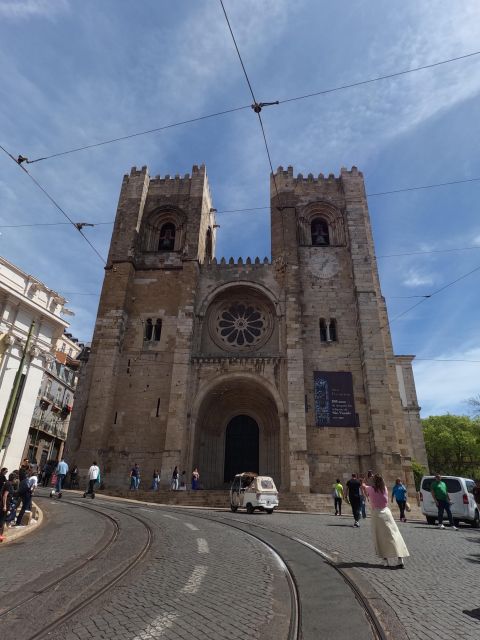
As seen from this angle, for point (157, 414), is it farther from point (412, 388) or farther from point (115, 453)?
point (412, 388)

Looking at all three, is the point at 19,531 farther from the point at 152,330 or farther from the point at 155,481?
the point at 152,330

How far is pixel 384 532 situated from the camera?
5.08m

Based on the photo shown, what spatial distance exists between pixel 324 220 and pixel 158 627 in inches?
976

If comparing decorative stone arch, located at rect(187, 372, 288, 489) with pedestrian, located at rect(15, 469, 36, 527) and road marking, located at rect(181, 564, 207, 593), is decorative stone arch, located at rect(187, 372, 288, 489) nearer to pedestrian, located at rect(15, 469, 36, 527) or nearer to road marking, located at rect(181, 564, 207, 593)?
pedestrian, located at rect(15, 469, 36, 527)

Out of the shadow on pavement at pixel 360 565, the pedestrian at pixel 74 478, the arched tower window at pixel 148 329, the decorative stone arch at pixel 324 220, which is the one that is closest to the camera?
the shadow on pavement at pixel 360 565

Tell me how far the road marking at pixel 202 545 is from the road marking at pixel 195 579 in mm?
998

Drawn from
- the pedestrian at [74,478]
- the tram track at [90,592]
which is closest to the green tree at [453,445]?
the pedestrian at [74,478]

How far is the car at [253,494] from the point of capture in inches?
503

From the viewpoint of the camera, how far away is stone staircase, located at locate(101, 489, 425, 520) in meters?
15.4

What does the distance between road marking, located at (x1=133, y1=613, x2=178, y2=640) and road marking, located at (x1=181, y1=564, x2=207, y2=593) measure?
71cm

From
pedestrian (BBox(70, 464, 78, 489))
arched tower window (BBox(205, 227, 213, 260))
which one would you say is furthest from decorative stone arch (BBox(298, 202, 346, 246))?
pedestrian (BBox(70, 464, 78, 489))

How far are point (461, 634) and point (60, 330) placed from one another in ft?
38.3

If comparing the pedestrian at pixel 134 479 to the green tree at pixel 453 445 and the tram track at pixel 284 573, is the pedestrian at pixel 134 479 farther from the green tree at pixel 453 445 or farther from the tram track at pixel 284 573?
the green tree at pixel 453 445

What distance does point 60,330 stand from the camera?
472 inches
